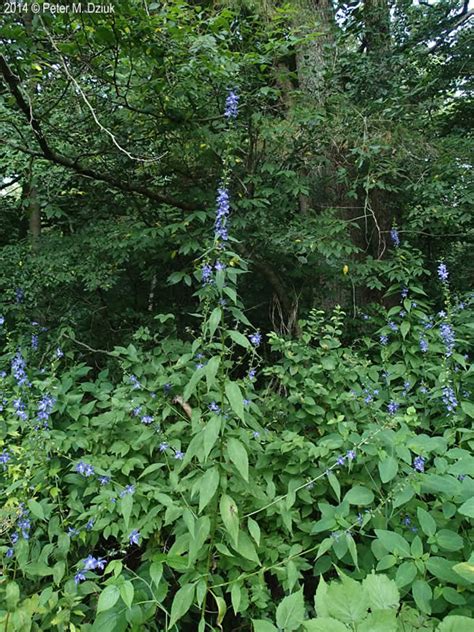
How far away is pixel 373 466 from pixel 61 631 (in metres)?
1.34

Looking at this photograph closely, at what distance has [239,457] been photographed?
129cm

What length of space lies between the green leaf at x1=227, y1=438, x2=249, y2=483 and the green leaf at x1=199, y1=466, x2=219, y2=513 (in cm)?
8

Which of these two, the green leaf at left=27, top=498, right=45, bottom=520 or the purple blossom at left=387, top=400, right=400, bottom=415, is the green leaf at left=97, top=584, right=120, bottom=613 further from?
the purple blossom at left=387, top=400, right=400, bottom=415

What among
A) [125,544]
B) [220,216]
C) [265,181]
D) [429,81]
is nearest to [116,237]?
[265,181]

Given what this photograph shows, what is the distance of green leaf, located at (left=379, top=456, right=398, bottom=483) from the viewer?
148 cm

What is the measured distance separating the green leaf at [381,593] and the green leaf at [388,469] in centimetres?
40

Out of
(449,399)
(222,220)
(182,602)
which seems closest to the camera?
(182,602)

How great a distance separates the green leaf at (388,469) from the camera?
4.86 ft

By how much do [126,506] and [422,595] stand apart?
103cm

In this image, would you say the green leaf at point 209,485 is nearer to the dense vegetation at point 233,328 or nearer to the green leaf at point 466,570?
the dense vegetation at point 233,328

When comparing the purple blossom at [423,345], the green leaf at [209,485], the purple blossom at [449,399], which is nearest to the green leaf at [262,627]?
the green leaf at [209,485]

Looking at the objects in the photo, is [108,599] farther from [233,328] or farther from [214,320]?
[233,328]

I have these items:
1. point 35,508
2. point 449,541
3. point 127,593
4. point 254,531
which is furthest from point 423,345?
point 35,508

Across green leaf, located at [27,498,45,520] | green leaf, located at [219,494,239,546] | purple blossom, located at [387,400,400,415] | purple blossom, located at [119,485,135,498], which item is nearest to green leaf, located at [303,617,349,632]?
green leaf, located at [219,494,239,546]
